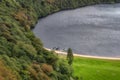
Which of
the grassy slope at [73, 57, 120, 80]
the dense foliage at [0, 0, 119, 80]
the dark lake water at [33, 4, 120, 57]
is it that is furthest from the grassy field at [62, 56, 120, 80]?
the dark lake water at [33, 4, 120, 57]

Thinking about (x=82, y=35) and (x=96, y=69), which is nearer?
(x=96, y=69)

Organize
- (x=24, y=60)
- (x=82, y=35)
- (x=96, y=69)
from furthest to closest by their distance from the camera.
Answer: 1. (x=82, y=35)
2. (x=96, y=69)
3. (x=24, y=60)

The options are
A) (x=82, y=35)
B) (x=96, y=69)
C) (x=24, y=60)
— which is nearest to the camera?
(x=24, y=60)

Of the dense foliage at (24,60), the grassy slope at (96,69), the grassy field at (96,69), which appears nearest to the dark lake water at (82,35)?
the grassy field at (96,69)

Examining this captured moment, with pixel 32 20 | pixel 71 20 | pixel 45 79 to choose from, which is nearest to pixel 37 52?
pixel 45 79

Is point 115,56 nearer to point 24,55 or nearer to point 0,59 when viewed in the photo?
point 24,55

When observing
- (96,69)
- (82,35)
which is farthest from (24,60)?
(82,35)

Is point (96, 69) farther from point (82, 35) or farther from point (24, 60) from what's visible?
point (82, 35)

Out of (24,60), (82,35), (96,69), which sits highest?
(24,60)
